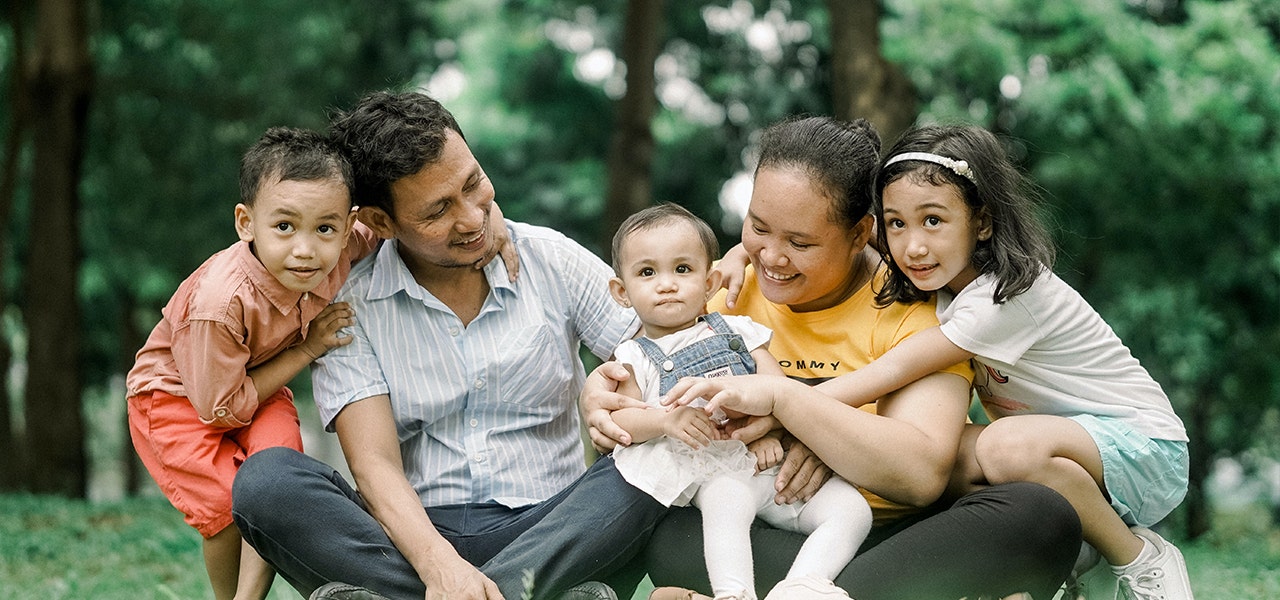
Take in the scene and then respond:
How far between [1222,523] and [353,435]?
1246 cm

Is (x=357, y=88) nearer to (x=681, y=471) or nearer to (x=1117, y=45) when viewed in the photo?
(x=1117, y=45)

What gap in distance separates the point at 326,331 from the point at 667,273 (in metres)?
0.93

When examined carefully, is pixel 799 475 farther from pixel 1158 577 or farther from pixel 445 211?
pixel 445 211

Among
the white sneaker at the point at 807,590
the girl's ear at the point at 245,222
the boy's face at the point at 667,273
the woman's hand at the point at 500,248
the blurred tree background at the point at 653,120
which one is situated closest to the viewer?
the white sneaker at the point at 807,590

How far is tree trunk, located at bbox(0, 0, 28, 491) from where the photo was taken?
9995 mm

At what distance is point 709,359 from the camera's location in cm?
322

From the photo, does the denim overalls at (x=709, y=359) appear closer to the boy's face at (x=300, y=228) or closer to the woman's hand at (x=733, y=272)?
the woman's hand at (x=733, y=272)

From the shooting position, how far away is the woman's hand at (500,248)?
357 cm

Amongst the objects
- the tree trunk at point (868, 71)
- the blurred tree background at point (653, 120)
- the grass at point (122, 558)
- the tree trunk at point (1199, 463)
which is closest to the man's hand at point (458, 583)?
the grass at point (122, 558)

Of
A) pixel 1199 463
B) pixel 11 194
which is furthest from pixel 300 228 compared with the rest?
pixel 1199 463

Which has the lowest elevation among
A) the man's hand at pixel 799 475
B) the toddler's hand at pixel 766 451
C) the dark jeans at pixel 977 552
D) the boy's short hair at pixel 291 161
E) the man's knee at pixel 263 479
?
the dark jeans at pixel 977 552

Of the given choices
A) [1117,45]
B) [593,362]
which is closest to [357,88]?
[593,362]

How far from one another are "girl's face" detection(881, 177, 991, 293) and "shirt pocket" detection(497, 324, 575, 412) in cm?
100

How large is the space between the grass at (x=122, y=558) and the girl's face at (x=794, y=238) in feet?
6.19
